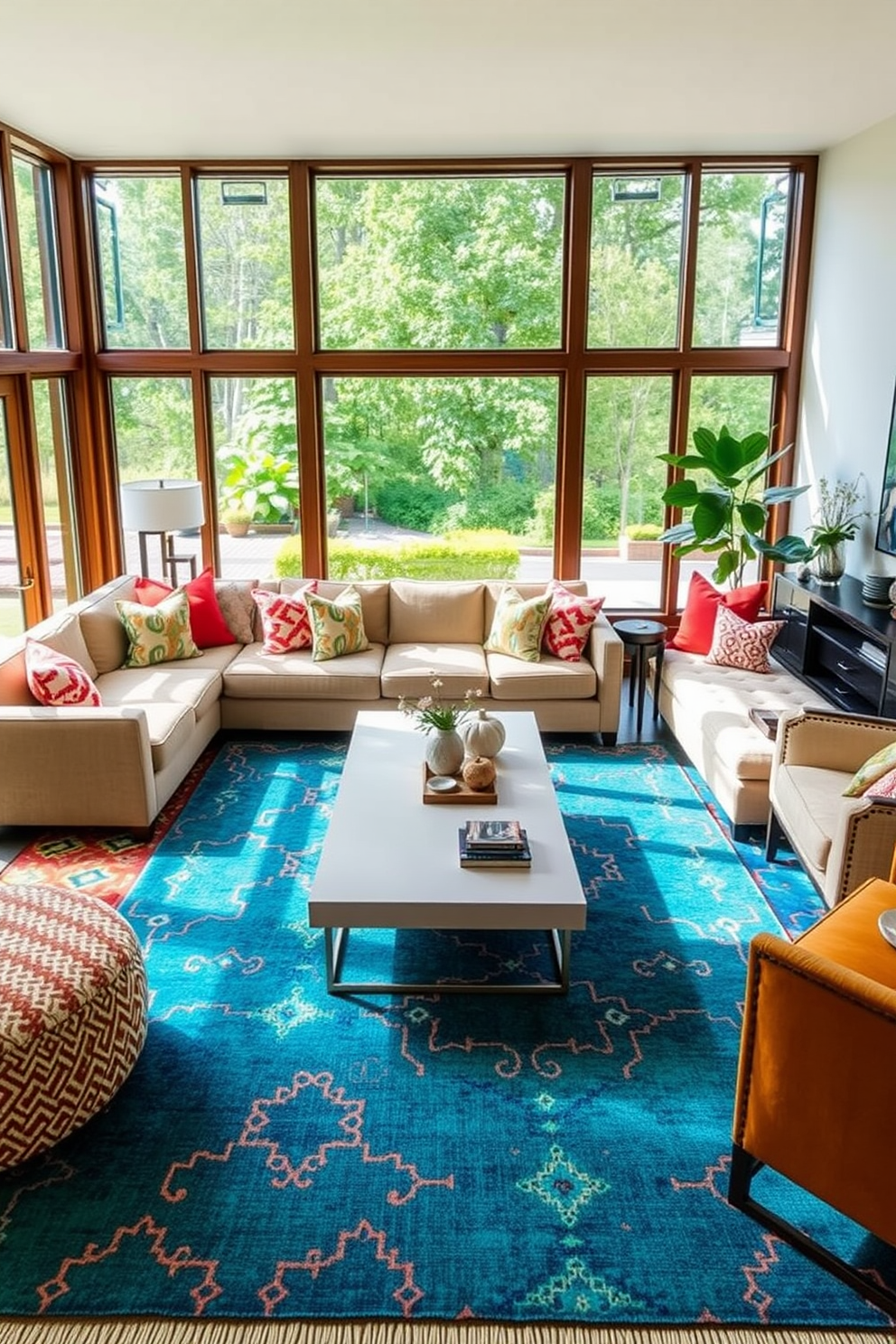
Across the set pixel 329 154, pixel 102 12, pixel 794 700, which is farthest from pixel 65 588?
pixel 794 700

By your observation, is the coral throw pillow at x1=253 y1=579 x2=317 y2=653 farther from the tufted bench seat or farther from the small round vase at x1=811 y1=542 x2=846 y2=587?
the small round vase at x1=811 y1=542 x2=846 y2=587

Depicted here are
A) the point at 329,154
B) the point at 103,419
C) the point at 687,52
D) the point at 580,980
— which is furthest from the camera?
the point at 103,419

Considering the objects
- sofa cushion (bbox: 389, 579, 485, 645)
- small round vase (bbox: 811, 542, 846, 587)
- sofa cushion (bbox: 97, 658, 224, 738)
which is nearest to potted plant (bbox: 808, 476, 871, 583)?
small round vase (bbox: 811, 542, 846, 587)

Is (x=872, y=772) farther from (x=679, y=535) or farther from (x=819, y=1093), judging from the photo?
(x=679, y=535)

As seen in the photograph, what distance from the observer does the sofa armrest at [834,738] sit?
178 inches

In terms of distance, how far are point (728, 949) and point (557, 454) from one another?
4228 millimetres

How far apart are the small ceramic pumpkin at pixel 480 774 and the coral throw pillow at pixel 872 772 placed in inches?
54.7

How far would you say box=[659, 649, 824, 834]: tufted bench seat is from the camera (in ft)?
16.2

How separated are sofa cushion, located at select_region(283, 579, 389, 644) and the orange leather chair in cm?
448

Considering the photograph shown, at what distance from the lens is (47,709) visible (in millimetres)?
4879

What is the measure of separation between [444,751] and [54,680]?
196cm

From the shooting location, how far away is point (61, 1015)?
2.94m

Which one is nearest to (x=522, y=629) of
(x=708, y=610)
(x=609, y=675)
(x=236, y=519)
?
(x=609, y=675)

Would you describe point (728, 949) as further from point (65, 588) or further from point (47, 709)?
point (65, 588)
